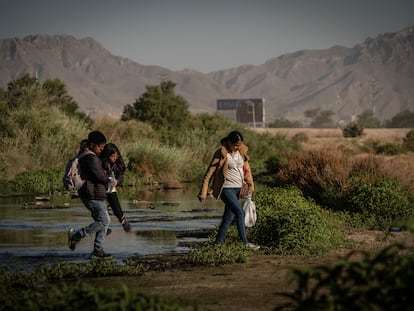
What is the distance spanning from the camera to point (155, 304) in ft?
24.8

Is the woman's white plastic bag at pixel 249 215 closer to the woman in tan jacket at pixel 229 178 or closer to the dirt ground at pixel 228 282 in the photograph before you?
the woman in tan jacket at pixel 229 178

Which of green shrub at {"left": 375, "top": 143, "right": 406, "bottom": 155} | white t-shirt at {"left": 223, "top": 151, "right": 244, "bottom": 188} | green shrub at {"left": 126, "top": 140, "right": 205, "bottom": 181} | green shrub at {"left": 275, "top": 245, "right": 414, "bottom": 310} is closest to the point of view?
green shrub at {"left": 275, "top": 245, "right": 414, "bottom": 310}

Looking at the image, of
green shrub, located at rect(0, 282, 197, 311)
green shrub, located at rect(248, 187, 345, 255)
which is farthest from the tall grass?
green shrub, located at rect(0, 282, 197, 311)

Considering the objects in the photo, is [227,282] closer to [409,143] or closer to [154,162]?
[154,162]

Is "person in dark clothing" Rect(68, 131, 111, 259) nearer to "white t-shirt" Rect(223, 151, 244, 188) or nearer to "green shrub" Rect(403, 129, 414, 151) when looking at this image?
"white t-shirt" Rect(223, 151, 244, 188)

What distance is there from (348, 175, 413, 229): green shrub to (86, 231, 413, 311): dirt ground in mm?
5984

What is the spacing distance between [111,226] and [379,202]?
6204 millimetres

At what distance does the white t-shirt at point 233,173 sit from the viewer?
16.3 meters

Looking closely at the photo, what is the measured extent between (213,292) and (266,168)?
41068mm

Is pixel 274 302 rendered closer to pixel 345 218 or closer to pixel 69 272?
pixel 69 272

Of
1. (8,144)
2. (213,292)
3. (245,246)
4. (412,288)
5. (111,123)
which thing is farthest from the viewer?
(111,123)

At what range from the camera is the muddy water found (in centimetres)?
1701

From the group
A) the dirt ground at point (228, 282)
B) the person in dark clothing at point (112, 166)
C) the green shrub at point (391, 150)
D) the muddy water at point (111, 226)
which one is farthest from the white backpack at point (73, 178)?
the green shrub at point (391, 150)

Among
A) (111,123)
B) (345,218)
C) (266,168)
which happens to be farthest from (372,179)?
(111,123)
